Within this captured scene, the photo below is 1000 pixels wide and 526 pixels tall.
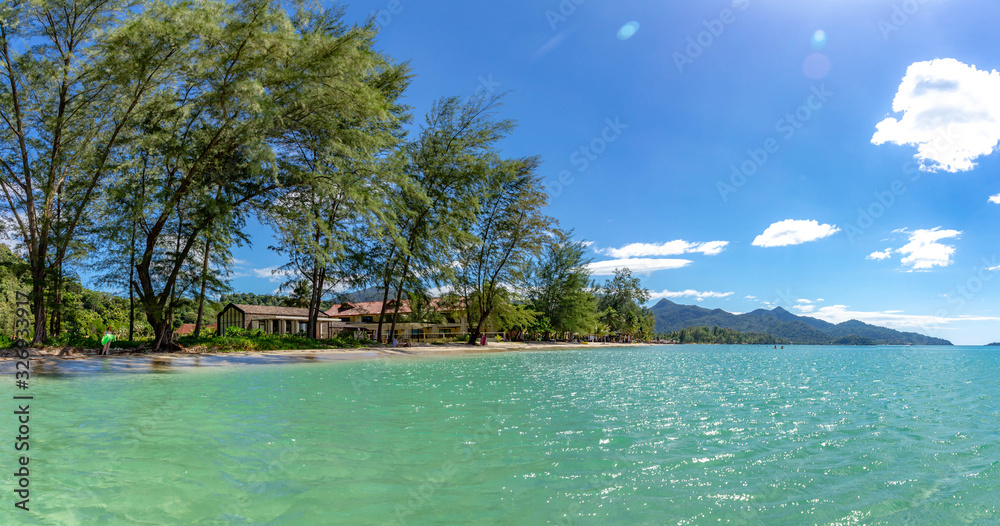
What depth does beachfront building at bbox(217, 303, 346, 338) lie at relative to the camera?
5353 centimetres

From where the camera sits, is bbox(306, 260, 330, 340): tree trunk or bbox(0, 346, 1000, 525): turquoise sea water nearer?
bbox(0, 346, 1000, 525): turquoise sea water

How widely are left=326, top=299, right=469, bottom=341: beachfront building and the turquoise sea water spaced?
80.4 ft

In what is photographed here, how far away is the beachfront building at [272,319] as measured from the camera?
53531mm

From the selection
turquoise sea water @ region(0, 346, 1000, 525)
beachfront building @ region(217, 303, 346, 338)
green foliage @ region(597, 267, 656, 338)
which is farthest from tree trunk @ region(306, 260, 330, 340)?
green foliage @ region(597, 267, 656, 338)

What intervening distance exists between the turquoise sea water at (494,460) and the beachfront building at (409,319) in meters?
24.5

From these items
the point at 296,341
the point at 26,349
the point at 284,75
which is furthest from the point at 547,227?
the point at 26,349

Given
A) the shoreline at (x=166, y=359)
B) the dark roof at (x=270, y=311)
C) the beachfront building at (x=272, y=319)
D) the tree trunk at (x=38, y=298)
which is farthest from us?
the dark roof at (x=270, y=311)

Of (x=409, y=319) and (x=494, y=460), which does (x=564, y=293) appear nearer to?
(x=409, y=319)

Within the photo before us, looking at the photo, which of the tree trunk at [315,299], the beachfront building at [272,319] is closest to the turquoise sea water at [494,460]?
the tree trunk at [315,299]

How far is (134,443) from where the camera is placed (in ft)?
19.2

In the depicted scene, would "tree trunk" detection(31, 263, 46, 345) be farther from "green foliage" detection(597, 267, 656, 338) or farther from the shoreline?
"green foliage" detection(597, 267, 656, 338)

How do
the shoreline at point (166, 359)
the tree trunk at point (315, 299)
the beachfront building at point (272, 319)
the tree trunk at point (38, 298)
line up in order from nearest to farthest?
1. the shoreline at point (166, 359)
2. the tree trunk at point (38, 298)
3. the tree trunk at point (315, 299)
4. the beachfront building at point (272, 319)

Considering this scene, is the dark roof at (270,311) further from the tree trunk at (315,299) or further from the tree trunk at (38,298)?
the tree trunk at (38,298)

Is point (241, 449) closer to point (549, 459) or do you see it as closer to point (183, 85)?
point (549, 459)
